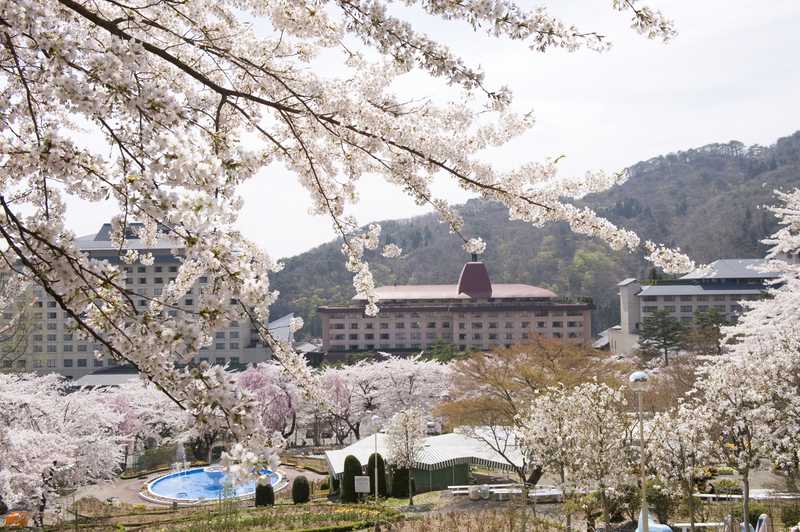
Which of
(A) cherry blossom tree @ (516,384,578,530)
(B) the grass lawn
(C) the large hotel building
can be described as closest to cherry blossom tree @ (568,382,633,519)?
(A) cherry blossom tree @ (516,384,578,530)

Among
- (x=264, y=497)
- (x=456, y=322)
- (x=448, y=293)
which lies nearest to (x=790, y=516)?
(x=264, y=497)

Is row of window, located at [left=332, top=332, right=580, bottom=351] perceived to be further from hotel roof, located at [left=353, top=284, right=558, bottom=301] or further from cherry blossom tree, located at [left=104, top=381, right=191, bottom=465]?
cherry blossom tree, located at [left=104, top=381, right=191, bottom=465]

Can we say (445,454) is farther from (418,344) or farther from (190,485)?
(418,344)

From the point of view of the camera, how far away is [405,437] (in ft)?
62.7

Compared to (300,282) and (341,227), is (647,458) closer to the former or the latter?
(341,227)

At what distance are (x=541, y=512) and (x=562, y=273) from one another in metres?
82.6

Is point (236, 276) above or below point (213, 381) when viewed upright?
above

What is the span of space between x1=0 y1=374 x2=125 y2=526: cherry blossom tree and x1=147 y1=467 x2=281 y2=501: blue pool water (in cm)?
176

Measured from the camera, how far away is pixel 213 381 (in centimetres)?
184

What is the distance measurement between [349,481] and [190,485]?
813 cm

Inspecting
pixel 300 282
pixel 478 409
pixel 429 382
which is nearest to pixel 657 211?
pixel 300 282

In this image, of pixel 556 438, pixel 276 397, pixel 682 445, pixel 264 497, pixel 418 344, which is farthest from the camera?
pixel 418 344

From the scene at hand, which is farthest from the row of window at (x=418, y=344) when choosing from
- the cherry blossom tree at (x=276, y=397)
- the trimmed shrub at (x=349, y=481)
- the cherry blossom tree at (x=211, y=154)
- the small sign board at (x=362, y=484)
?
the cherry blossom tree at (x=211, y=154)

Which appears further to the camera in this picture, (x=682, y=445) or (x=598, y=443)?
(x=682, y=445)
